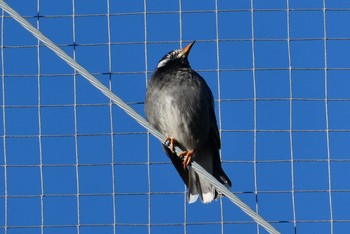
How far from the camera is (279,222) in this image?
174 inches

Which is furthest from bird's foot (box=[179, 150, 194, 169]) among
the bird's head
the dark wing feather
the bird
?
the bird's head

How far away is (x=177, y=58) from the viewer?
451 centimetres

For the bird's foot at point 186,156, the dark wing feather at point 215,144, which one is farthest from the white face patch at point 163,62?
the bird's foot at point 186,156

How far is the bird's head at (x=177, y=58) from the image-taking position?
14.8ft

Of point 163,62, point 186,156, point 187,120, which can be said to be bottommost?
point 186,156

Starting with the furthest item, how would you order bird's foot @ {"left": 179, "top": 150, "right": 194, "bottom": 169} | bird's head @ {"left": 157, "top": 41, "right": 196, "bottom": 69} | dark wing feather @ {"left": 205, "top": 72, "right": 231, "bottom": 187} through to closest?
bird's head @ {"left": 157, "top": 41, "right": 196, "bottom": 69} → dark wing feather @ {"left": 205, "top": 72, "right": 231, "bottom": 187} → bird's foot @ {"left": 179, "top": 150, "right": 194, "bottom": 169}

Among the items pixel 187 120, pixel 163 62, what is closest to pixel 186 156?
pixel 187 120

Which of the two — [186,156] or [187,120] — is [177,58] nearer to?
[187,120]

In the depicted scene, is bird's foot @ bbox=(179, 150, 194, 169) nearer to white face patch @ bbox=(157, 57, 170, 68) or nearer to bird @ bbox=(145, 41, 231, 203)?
bird @ bbox=(145, 41, 231, 203)

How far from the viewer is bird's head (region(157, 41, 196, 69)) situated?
4.50 meters

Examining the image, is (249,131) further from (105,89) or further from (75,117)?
(105,89)

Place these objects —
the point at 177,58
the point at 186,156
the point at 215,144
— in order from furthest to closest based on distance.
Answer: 1. the point at 177,58
2. the point at 215,144
3. the point at 186,156

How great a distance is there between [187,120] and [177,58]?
1.21ft

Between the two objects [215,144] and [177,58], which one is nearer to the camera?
[215,144]
